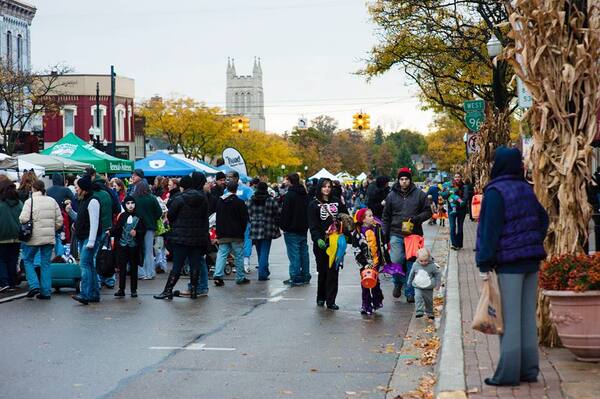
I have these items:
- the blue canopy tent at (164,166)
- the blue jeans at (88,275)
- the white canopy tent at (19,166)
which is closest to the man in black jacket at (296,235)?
the blue jeans at (88,275)

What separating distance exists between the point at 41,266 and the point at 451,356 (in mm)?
8075

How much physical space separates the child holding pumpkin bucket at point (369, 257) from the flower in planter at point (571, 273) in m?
4.72

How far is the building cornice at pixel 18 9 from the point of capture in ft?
180

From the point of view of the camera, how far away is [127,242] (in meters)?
15.5

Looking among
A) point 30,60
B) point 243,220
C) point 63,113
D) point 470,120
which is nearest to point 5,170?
point 243,220

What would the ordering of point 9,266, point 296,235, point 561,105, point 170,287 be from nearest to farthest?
point 561,105 → point 170,287 → point 9,266 → point 296,235

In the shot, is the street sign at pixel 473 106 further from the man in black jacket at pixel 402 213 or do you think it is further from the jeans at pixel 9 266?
the jeans at pixel 9 266

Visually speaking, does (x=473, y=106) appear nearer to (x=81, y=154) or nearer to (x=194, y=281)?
(x=81, y=154)

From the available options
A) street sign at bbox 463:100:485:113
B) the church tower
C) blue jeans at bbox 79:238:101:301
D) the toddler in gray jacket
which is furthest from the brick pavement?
the church tower

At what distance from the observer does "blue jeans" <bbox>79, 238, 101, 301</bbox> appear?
48.0ft

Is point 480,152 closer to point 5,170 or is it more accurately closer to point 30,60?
point 5,170

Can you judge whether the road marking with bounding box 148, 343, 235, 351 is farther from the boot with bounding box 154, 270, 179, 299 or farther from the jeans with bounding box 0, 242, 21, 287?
the jeans with bounding box 0, 242, 21, 287

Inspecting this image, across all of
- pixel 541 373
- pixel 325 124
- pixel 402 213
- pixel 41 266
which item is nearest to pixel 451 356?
pixel 541 373

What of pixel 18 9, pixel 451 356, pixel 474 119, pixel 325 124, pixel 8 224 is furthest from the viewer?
pixel 325 124
